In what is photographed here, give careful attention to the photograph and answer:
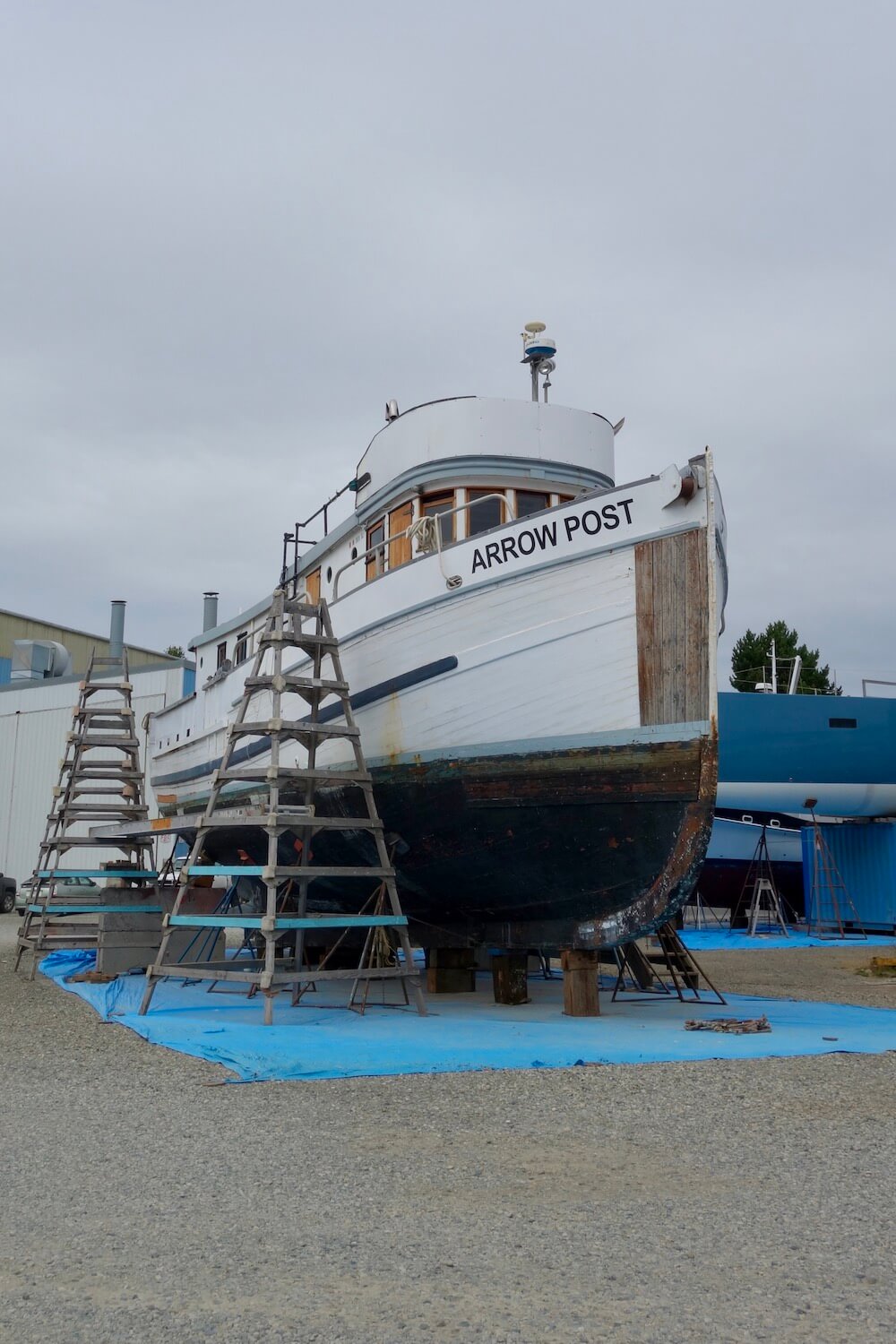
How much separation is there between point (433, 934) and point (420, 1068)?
3364 mm

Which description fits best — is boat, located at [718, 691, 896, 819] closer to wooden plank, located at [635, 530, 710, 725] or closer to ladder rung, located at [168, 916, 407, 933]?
wooden plank, located at [635, 530, 710, 725]

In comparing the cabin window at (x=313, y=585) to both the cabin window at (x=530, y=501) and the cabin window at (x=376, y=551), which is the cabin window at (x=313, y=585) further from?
the cabin window at (x=530, y=501)

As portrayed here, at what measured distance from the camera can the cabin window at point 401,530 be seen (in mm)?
9852

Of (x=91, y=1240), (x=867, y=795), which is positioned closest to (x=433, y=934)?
(x=91, y=1240)

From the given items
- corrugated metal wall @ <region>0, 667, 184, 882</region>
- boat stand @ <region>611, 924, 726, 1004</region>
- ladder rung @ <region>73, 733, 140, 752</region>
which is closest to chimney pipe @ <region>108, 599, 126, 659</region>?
corrugated metal wall @ <region>0, 667, 184, 882</region>

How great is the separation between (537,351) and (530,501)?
164cm

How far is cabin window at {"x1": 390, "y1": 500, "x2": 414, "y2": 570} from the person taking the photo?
9.85 meters

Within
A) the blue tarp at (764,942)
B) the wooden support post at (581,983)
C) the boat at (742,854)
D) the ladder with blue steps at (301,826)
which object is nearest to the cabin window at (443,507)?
the ladder with blue steps at (301,826)

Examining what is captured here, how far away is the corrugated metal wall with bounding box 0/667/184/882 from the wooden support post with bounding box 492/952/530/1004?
18.0m

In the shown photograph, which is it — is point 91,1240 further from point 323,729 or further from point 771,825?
point 771,825

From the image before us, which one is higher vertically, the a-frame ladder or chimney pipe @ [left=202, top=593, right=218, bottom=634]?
chimney pipe @ [left=202, top=593, right=218, bottom=634]

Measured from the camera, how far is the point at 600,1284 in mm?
2994

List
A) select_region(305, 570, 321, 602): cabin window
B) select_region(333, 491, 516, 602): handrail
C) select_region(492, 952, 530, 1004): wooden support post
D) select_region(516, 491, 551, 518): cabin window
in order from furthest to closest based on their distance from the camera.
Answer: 1. select_region(305, 570, 321, 602): cabin window
2. select_region(516, 491, 551, 518): cabin window
3. select_region(492, 952, 530, 1004): wooden support post
4. select_region(333, 491, 516, 602): handrail

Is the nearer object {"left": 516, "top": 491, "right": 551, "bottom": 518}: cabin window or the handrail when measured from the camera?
the handrail
